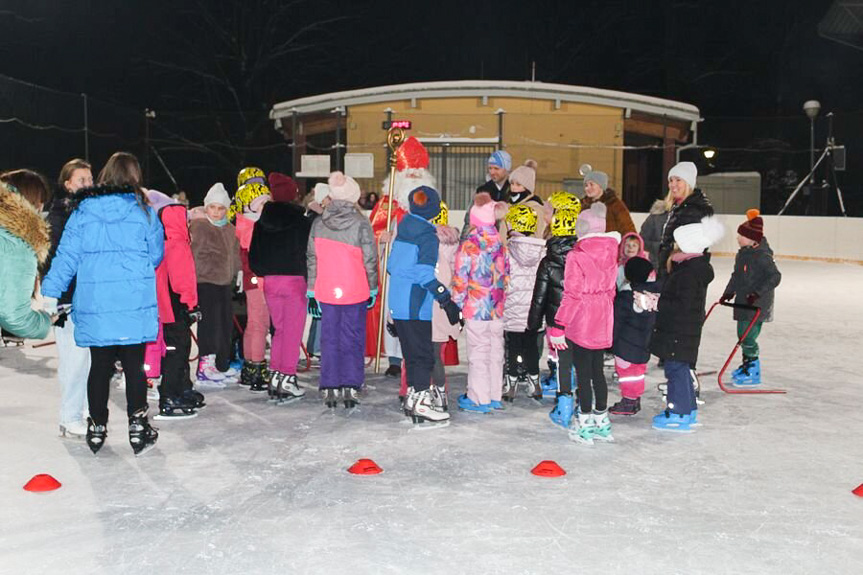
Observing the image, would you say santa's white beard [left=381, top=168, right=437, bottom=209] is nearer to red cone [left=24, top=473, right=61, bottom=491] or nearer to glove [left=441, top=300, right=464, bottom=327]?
glove [left=441, top=300, right=464, bottom=327]

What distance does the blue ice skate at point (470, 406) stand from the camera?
6.11 meters

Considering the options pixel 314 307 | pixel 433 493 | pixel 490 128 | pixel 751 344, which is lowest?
pixel 433 493

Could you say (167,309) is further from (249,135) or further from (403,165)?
(249,135)

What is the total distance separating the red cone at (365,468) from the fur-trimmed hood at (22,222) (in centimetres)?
176

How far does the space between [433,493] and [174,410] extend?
222 cm

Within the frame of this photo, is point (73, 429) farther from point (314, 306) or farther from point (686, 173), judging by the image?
point (686, 173)

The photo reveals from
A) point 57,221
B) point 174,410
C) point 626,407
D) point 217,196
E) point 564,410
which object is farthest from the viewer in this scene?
point 217,196

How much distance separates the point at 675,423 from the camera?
225 inches

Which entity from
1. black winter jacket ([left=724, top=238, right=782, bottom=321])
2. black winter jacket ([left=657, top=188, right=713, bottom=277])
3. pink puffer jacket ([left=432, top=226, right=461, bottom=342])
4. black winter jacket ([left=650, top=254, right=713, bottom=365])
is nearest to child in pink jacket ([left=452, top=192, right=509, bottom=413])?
pink puffer jacket ([left=432, top=226, right=461, bottom=342])

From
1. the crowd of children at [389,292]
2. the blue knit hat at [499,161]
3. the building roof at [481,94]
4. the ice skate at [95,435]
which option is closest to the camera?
the crowd of children at [389,292]

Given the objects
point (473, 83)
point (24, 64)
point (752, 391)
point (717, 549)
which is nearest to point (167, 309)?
point (717, 549)

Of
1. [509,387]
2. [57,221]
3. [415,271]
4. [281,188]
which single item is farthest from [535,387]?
[57,221]

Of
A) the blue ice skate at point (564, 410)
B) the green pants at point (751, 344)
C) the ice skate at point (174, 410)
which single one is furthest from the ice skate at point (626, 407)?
the ice skate at point (174, 410)

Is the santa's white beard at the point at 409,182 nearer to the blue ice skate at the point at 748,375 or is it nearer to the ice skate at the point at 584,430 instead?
the ice skate at the point at 584,430
